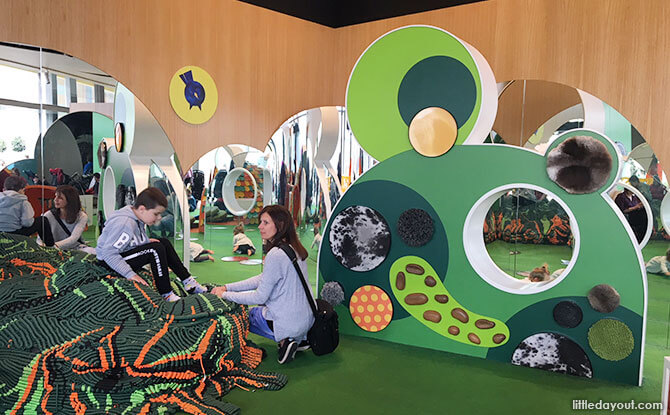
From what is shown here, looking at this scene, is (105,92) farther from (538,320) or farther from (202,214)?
(538,320)

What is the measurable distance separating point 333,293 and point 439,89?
1.88 meters

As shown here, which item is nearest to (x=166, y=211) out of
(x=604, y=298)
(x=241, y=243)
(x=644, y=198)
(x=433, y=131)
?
(x=241, y=243)

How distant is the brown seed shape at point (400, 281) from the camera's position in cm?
432

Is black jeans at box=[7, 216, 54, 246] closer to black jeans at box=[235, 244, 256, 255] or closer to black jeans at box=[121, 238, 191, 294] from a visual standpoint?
black jeans at box=[121, 238, 191, 294]

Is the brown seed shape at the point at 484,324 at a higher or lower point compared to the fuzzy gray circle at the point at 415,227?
lower

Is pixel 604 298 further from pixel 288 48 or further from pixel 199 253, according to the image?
pixel 288 48

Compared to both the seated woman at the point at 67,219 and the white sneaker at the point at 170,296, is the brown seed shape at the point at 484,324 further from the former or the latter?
the seated woman at the point at 67,219

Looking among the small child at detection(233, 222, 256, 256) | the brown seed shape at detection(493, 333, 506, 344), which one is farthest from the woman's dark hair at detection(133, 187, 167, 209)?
the brown seed shape at detection(493, 333, 506, 344)

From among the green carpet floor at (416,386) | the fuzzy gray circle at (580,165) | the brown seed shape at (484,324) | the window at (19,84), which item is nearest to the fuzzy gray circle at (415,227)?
the brown seed shape at (484,324)

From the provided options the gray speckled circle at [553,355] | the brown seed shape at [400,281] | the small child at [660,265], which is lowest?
the gray speckled circle at [553,355]

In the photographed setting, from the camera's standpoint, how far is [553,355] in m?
3.80

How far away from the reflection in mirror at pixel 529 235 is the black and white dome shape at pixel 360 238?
1065mm

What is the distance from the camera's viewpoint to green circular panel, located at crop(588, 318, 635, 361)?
360 centimetres

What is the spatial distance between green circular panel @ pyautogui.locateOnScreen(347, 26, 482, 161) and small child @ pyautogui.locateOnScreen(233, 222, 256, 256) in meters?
2.44
